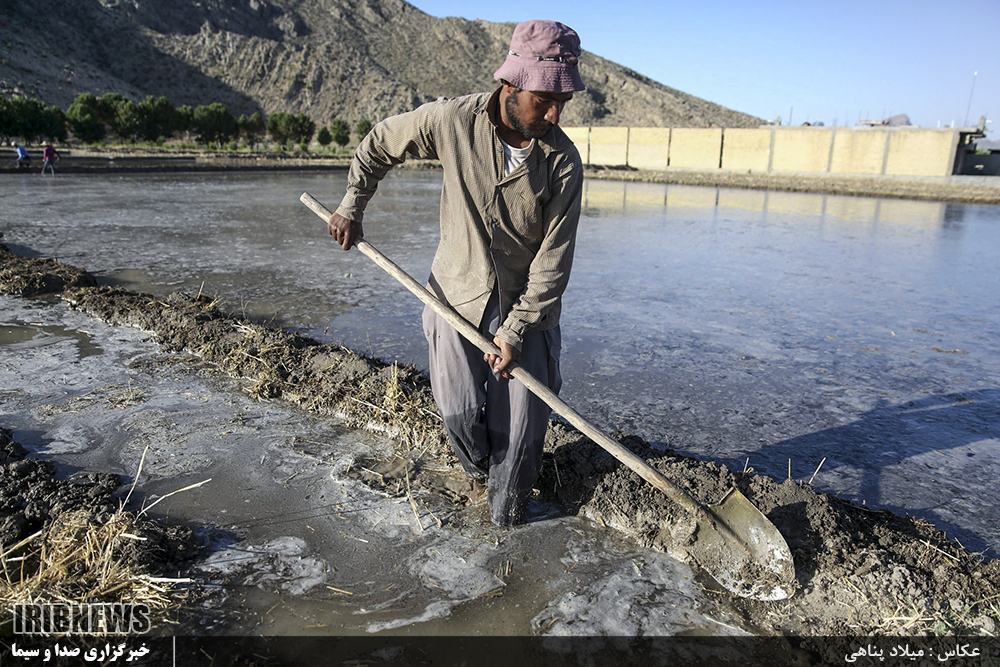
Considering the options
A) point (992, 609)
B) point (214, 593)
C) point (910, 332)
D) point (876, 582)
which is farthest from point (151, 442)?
point (910, 332)

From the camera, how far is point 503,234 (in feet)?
7.37

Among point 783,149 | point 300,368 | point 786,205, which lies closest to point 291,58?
point 783,149

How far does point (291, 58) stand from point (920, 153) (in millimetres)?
78030

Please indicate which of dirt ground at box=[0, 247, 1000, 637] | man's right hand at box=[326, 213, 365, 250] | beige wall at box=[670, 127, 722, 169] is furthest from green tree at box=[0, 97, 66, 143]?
man's right hand at box=[326, 213, 365, 250]

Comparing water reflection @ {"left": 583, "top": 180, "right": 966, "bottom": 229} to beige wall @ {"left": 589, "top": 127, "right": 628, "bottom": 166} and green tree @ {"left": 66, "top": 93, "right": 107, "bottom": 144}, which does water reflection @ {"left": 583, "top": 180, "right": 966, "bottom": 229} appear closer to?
beige wall @ {"left": 589, "top": 127, "right": 628, "bottom": 166}

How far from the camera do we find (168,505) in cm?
253

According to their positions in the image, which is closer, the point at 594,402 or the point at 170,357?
the point at 594,402

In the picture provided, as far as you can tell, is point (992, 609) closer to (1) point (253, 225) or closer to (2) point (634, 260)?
(2) point (634, 260)

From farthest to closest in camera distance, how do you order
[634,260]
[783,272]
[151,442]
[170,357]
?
[634,260]
[783,272]
[170,357]
[151,442]

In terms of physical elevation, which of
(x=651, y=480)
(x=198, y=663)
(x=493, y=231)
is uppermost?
(x=493, y=231)

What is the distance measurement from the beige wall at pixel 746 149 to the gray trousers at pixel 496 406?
3761 centimetres

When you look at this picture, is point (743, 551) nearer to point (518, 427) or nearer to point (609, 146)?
point (518, 427)

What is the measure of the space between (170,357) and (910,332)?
6025mm

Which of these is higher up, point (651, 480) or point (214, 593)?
point (651, 480)
